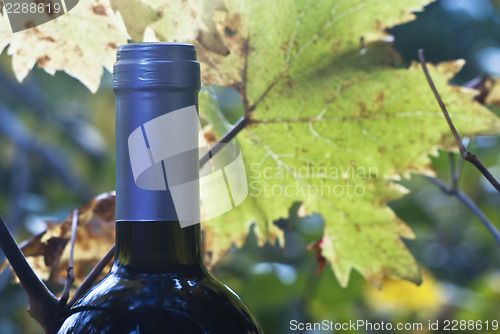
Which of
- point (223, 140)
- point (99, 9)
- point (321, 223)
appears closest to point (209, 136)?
point (223, 140)

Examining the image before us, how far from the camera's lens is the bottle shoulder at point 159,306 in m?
0.42

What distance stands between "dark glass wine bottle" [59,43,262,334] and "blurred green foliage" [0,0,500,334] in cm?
67

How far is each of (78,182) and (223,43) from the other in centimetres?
107

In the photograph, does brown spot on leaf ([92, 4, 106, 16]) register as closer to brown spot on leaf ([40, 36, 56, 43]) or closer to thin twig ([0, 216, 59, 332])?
brown spot on leaf ([40, 36, 56, 43])

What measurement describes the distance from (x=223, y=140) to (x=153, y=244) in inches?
5.3

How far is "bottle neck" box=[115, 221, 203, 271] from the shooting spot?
0.45 m

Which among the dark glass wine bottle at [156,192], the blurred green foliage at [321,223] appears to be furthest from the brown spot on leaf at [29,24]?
the blurred green foliage at [321,223]

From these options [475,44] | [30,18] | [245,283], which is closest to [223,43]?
[30,18]

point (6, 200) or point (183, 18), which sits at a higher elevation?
point (183, 18)

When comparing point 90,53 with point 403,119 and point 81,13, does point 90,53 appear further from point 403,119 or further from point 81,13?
point 403,119

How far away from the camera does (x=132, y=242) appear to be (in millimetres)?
453

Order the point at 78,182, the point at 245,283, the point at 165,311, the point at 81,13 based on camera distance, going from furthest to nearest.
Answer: the point at 78,182
the point at 245,283
the point at 81,13
the point at 165,311

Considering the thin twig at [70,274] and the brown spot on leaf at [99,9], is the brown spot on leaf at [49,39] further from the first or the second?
the thin twig at [70,274]

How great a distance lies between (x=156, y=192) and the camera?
0.42 metres
